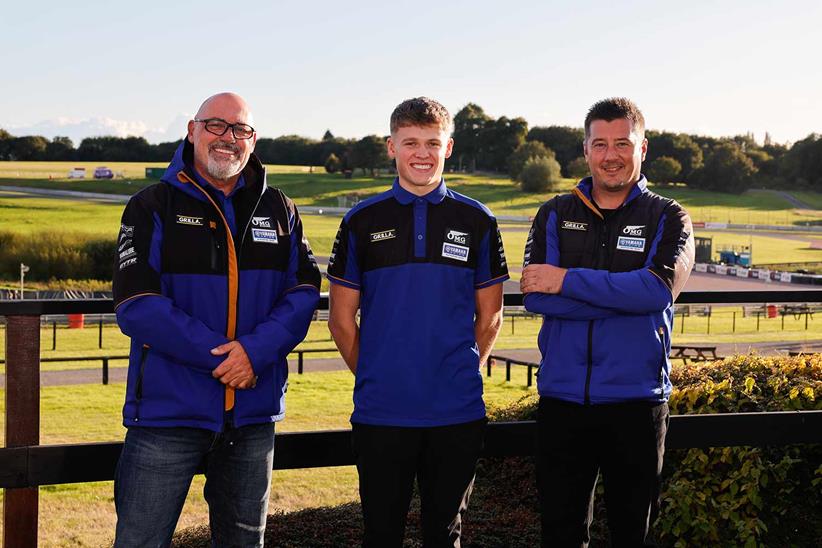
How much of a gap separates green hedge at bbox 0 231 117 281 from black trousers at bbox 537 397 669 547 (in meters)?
77.1

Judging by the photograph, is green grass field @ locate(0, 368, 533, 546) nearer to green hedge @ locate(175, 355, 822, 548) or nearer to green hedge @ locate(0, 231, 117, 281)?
green hedge @ locate(175, 355, 822, 548)

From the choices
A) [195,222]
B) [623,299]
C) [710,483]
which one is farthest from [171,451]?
[710,483]

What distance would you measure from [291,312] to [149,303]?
1.63 feet

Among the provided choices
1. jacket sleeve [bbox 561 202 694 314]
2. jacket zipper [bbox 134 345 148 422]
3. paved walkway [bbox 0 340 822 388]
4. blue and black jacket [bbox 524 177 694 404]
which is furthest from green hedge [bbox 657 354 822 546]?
paved walkway [bbox 0 340 822 388]

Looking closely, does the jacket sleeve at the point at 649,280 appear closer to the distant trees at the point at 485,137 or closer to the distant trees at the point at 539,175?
the distant trees at the point at 539,175

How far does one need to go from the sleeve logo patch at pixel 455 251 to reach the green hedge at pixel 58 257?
77.2 meters

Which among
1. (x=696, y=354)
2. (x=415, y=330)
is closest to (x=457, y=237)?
(x=415, y=330)

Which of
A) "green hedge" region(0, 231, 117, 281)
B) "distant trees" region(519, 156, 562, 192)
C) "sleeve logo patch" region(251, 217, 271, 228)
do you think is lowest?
"green hedge" region(0, 231, 117, 281)

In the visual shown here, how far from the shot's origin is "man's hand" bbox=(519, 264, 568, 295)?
3572mm

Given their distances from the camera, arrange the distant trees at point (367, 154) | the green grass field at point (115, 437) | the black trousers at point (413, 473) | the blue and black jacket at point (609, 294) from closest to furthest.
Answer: the black trousers at point (413, 473)
the blue and black jacket at point (609, 294)
the green grass field at point (115, 437)
the distant trees at point (367, 154)

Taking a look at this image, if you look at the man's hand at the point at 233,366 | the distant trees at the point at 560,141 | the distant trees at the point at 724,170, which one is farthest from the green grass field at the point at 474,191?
the man's hand at the point at 233,366

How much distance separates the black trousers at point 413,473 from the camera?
329 centimetres

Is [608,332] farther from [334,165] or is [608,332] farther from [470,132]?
[334,165]

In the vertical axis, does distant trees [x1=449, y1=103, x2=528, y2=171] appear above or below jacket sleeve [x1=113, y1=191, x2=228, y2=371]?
above
